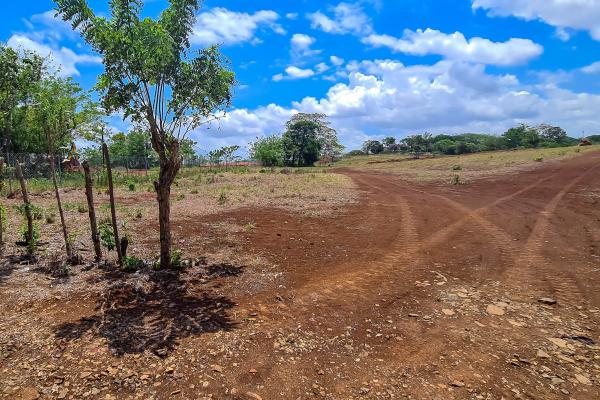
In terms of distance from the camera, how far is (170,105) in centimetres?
719

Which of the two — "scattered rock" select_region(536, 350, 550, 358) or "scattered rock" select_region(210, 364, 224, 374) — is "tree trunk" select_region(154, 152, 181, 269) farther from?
"scattered rock" select_region(536, 350, 550, 358)

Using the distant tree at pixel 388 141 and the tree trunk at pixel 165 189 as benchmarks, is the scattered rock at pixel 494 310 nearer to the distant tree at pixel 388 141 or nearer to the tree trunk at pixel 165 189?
the tree trunk at pixel 165 189

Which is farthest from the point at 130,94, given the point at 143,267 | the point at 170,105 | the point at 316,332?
the point at 316,332

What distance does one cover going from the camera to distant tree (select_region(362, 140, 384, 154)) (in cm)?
10800

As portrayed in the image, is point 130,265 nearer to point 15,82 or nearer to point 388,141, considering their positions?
point 15,82

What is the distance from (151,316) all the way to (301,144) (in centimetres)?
6844

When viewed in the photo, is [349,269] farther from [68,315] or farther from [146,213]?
[146,213]

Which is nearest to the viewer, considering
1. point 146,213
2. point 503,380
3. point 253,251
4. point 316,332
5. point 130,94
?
point 503,380

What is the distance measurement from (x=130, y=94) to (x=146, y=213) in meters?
8.24

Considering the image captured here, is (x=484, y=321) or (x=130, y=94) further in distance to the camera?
(x=130, y=94)

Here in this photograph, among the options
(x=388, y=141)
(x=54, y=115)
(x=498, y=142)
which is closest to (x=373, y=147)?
(x=388, y=141)

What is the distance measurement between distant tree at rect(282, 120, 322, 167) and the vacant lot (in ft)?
199

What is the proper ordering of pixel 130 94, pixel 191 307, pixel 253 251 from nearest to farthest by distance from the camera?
pixel 191 307
pixel 130 94
pixel 253 251

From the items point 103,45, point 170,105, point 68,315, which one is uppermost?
point 103,45
